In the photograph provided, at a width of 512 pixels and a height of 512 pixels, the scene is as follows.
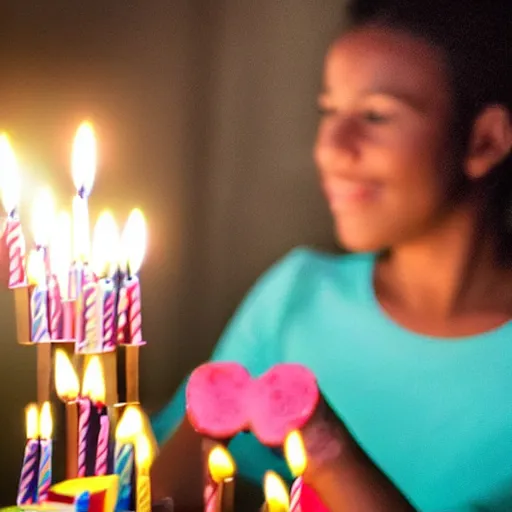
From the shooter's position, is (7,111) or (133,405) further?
(7,111)

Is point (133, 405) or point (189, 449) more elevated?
point (133, 405)

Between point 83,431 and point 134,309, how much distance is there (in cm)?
22

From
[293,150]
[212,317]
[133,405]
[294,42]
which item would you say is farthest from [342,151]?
[133,405]

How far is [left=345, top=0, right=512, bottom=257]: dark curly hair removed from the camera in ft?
3.91

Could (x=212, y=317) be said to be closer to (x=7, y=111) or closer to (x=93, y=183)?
(x=93, y=183)

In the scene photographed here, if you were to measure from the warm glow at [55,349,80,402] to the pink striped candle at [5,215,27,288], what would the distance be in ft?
0.46

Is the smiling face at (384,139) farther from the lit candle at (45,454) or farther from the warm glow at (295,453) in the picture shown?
the lit candle at (45,454)

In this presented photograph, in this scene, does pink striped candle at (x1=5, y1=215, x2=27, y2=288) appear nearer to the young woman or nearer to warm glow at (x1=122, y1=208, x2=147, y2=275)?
warm glow at (x1=122, y1=208, x2=147, y2=275)

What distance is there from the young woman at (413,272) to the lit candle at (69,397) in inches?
6.5

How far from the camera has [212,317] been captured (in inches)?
52.9

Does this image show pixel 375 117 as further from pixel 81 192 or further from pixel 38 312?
pixel 38 312

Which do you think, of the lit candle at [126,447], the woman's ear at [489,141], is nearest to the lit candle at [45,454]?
the lit candle at [126,447]

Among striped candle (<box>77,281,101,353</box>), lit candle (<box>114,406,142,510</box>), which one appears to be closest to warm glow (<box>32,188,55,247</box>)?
striped candle (<box>77,281,101,353</box>)

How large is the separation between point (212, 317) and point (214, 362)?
0.27 feet
